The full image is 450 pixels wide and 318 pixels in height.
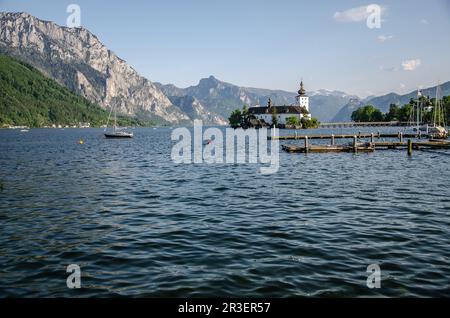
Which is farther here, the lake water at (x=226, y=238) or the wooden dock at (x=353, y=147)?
the wooden dock at (x=353, y=147)

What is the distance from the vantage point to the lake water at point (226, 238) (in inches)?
519

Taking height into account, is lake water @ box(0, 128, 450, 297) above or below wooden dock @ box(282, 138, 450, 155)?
below

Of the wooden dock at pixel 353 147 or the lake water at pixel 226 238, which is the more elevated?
the wooden dock at pixel 353 147

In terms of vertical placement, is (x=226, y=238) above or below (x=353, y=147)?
below

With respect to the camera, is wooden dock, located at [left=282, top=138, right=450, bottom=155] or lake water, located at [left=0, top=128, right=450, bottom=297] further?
wooden dock, located at [left=282, top=138, right=450, bottom=155]

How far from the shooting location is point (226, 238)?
61.6 ft

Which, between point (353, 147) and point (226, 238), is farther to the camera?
point (353, 147)

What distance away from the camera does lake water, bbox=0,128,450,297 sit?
13180 millimetres
